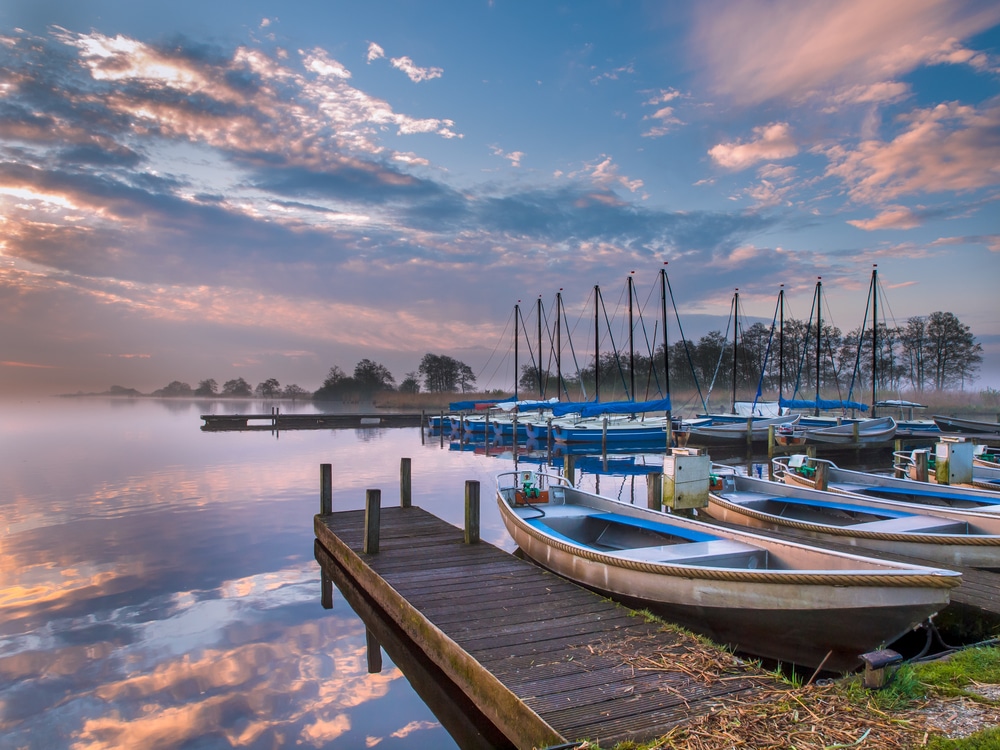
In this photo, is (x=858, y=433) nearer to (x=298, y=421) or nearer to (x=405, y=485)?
(x=405, y=485)

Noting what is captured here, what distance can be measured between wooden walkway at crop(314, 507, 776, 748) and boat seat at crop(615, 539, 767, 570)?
3.18ft

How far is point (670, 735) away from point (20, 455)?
→ 39.5 meters

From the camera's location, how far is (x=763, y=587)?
613cm

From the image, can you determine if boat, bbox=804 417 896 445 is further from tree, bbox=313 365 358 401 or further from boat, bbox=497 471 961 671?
tree, bbox=313 365 358 401

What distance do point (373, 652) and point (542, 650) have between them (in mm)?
3471

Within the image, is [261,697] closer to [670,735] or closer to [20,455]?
[670,735]

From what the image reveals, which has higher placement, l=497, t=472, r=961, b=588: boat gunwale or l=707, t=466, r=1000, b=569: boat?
l=497, t=472, r=961, b=588: boat gunwale

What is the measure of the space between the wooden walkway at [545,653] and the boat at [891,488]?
7.27 meters

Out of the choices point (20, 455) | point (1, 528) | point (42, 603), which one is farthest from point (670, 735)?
point (20, 455)

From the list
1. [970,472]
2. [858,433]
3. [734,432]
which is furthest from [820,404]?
[970,472]

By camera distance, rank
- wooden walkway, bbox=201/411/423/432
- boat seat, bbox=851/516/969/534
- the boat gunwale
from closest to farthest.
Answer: the boat gunwale < boat seat, bbox=851/516/969/534 < wooden walkway, bbox=201/411/423/432

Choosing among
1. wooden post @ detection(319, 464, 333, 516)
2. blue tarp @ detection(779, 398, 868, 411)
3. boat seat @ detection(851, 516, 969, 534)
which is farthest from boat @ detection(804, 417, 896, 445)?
wooden post @ detection(319, 464, 333, 516)

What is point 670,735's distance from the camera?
405 centimetres

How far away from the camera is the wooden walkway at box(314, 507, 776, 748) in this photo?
4496 mm
